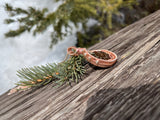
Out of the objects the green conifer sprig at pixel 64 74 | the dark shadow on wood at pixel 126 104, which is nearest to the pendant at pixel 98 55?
the green conifer sprig at pixel 64 74

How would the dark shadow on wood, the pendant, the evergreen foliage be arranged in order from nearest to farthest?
the dark shadow on wood, the pendant, the evergreen foliage

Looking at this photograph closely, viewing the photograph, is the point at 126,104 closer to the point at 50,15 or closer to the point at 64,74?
the point at 64,74

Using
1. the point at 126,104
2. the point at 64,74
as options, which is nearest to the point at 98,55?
the point at 64,74

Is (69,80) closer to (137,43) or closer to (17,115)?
(17,115)

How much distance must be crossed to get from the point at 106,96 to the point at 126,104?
0.10m

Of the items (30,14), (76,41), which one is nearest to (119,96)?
(30,14)

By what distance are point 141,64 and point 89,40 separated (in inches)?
73.6

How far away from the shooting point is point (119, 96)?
514 mm

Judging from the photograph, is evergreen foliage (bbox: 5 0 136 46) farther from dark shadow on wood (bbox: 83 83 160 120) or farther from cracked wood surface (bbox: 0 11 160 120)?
dark shadow on wood (bbox: 83 83 160 120)

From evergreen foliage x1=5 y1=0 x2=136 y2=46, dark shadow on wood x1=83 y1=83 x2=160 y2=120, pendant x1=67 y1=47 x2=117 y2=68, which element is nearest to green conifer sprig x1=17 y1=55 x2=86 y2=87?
pendant x1=67 y1=47 x2=117 y2=68

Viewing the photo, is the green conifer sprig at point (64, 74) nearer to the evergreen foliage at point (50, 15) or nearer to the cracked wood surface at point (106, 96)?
the cracked wood surface at point (106, 96)

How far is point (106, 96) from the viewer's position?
1.79 feet

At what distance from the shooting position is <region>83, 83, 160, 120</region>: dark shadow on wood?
415 millimetres

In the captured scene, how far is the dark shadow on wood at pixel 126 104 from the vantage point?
0.42 metres
